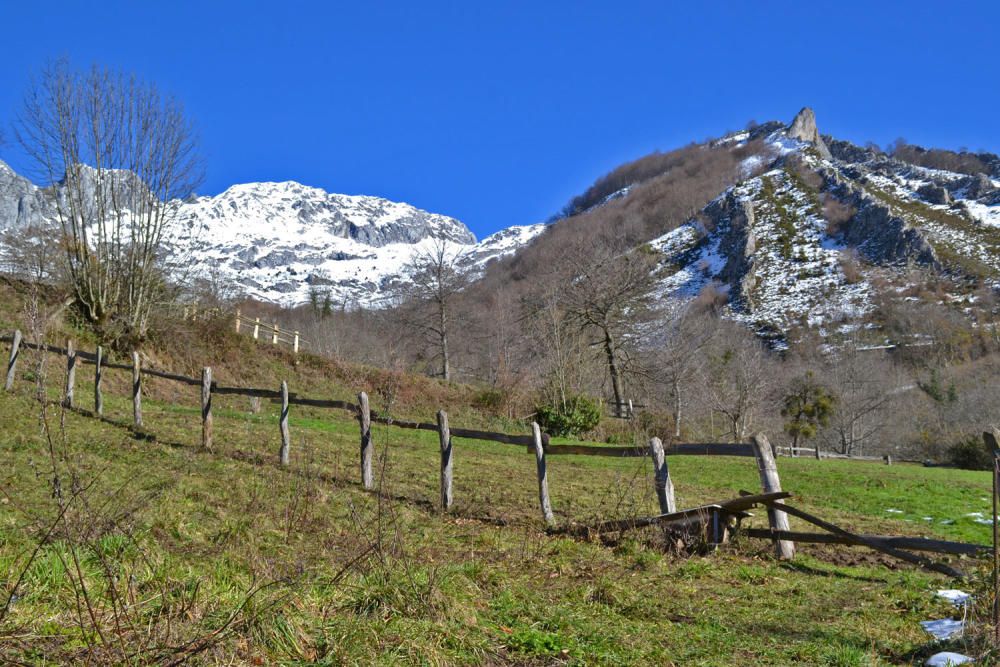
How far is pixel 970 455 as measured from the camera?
32.2m

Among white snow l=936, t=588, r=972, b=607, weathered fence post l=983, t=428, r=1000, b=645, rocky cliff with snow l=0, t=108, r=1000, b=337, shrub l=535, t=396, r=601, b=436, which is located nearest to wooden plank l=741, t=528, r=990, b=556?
white snow l=936, t=588, r=972, b=607

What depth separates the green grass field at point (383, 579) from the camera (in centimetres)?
343

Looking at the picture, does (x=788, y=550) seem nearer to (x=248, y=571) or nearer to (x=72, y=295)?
(x=248, y=571)

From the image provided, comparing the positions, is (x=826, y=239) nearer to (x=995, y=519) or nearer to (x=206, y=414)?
(x=206, y=414)

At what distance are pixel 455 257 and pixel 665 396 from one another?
17.5 meters

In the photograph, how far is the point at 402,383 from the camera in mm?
32188

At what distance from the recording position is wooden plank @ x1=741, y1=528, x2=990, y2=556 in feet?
20.6

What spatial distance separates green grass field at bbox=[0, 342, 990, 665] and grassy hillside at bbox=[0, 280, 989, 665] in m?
0.02

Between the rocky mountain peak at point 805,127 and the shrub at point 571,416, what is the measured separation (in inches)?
7075

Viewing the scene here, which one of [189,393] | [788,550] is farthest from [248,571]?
[189,393]

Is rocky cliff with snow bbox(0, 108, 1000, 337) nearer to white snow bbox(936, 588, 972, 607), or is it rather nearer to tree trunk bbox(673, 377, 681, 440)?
tree trunk bbox(673, 377, 681, 440)

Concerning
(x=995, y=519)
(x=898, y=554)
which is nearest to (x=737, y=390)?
(x=898, y=554)

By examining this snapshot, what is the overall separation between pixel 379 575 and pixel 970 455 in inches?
1473

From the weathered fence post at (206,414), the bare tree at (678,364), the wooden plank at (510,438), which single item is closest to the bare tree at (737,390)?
the bare tree at (678,364)
